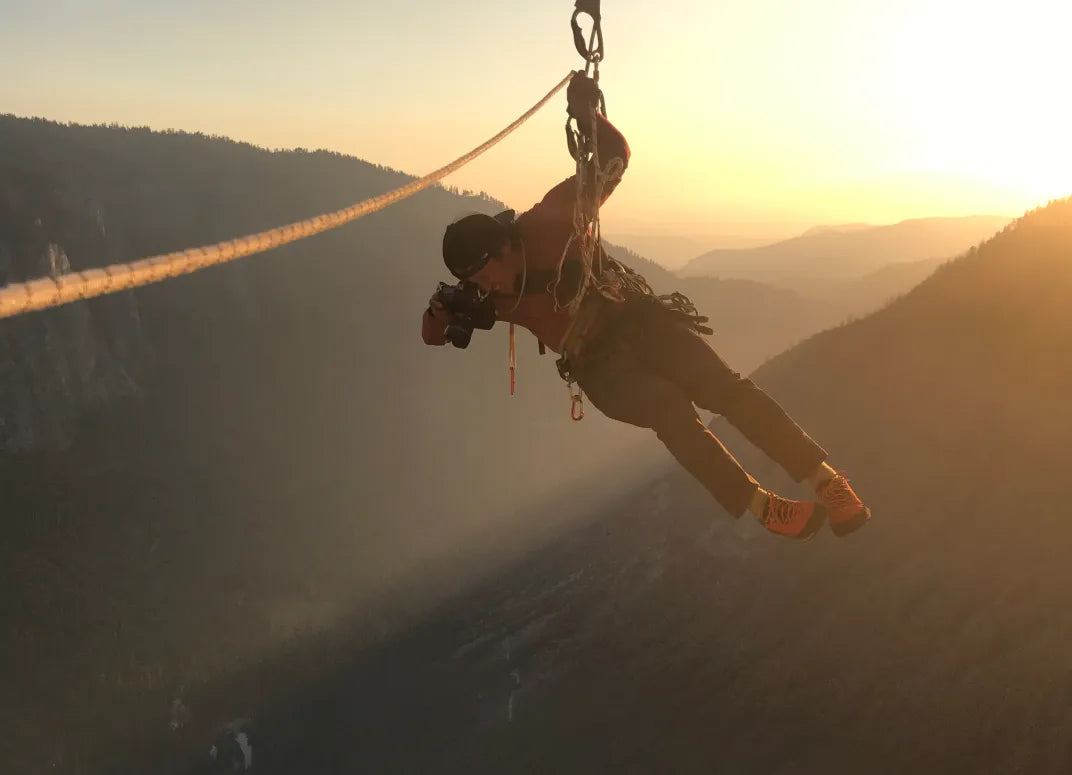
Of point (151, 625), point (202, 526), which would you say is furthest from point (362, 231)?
point (151, 625)

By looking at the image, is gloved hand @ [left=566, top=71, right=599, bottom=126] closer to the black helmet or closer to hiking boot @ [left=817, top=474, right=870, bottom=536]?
the black helmet

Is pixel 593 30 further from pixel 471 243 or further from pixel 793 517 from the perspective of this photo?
pixel 793 517

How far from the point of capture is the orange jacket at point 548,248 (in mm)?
4695

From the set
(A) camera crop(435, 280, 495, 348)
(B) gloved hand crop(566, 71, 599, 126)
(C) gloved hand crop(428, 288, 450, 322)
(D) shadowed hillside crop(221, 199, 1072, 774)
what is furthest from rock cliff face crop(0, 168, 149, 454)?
(B) gloved hand crop(566, 71, 599, 126)

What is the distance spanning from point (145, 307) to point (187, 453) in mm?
19690

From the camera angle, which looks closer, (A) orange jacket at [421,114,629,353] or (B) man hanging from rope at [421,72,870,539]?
(B) man hanging from rope at [421,72,870,539]

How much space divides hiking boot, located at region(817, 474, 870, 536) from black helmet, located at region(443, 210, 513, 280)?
8.26 feet

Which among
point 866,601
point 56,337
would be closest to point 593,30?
point 866,601

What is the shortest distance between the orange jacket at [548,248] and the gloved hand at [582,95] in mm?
118

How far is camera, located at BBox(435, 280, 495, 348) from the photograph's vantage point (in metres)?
4.59

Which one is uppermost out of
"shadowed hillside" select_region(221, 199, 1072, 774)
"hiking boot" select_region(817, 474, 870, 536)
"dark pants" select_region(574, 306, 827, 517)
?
"dark pants" select_region(574, 306, 827, 517)

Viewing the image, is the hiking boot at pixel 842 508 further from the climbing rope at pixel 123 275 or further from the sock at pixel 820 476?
the climbing rope at pixel 123 275

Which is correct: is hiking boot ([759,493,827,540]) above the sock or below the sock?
below

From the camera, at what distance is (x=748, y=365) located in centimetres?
9169
